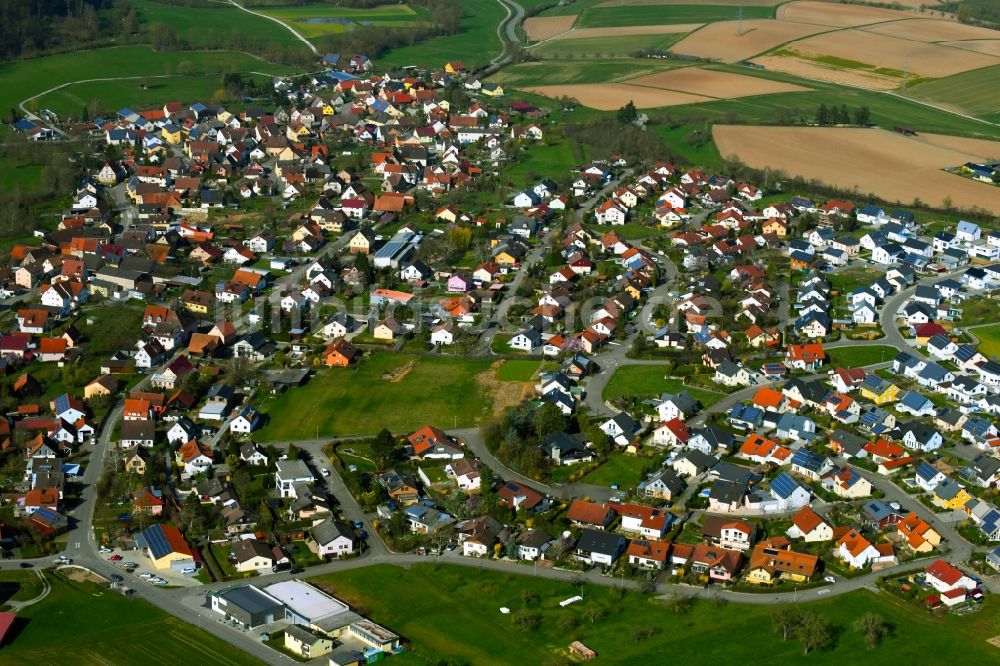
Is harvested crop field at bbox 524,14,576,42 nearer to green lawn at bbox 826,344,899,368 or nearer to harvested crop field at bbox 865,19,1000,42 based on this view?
harvested crop field at bbox 865,19,1000,42

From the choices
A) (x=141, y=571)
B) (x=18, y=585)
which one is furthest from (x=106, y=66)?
(x=141, y=571)

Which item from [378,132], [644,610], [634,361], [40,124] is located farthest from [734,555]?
[40,124]

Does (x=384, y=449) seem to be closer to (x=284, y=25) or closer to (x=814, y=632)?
(x=814, y=632)

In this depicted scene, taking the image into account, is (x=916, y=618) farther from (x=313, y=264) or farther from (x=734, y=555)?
(x=313, y=264)

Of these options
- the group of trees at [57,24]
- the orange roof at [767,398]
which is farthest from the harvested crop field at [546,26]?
the orange roof at [767,398]

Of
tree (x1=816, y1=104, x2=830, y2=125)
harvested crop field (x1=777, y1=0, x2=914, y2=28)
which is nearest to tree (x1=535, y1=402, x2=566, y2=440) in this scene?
tree (x1=816, y1=104, x2=830, y2=125)
